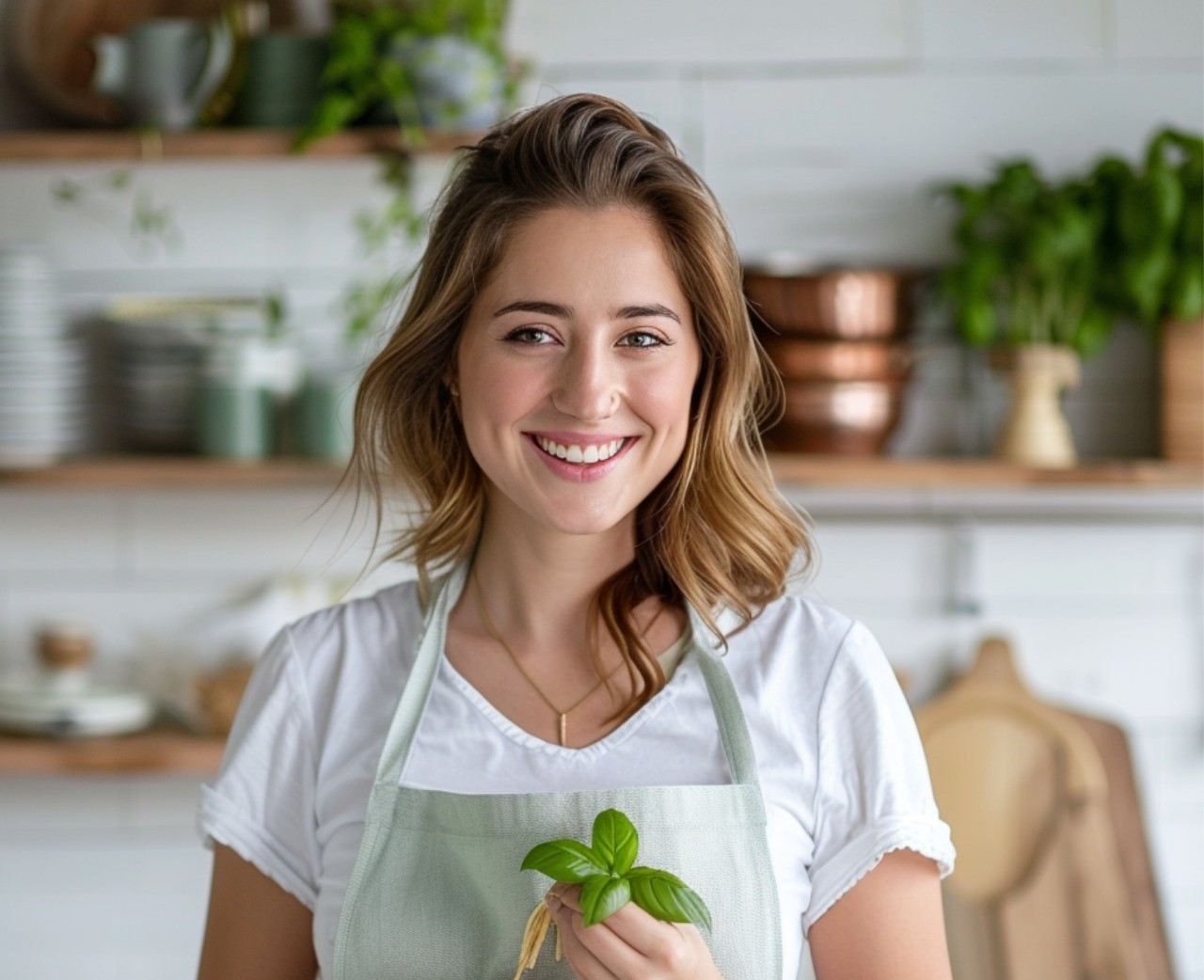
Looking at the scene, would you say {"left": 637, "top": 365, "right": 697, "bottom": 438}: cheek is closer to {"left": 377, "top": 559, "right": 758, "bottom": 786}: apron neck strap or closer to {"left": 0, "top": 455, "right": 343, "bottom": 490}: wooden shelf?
{"left": 377, "top": 559, "right": 758, "bottom": 786}: apron neck strap

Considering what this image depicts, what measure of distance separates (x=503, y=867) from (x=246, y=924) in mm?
260

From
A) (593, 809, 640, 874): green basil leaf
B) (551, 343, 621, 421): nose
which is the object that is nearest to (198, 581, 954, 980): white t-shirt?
(593, 809, 640, 874): green basil leaf

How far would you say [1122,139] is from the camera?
245cm

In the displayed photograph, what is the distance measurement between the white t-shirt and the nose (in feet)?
0.91

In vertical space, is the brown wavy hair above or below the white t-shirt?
above

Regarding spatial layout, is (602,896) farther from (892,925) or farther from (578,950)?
(892,925)

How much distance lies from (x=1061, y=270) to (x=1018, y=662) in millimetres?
665

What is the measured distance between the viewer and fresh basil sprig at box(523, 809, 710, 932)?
3.61 feet

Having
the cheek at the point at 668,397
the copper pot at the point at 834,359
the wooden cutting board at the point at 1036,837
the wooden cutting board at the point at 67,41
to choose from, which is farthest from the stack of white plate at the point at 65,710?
the cheek at the point at 668,397

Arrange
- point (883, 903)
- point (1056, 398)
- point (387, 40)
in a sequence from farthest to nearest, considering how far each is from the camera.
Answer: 1. point (1056, 398)
2. point (387, 40)
3. point (883, 903)

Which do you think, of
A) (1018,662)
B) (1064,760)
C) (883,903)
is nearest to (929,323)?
(1018,662)

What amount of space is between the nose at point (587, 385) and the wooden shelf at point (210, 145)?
3.52 feet

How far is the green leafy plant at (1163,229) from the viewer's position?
2213mm

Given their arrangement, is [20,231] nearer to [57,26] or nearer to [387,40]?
[57,26]
